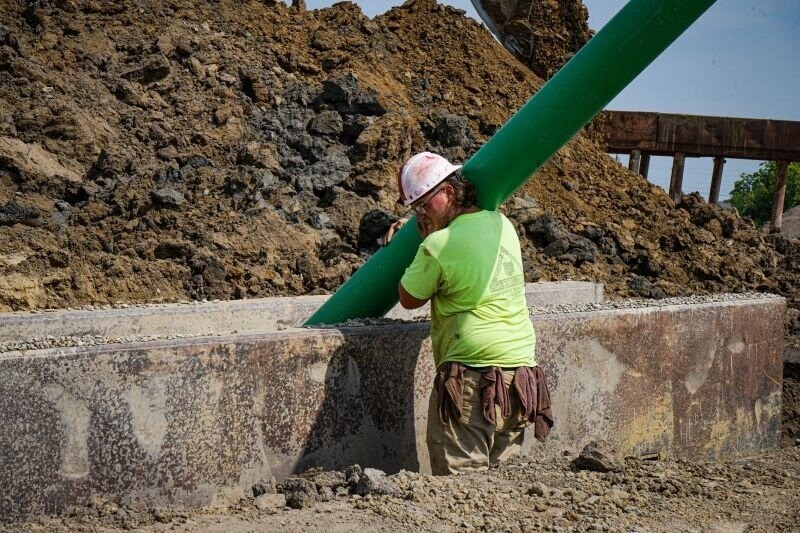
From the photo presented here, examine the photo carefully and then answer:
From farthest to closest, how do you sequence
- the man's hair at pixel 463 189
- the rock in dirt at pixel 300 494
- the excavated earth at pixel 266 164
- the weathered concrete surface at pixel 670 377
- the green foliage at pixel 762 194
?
the green foliage at pixel 762 194 < the excavated earth at pixel 266 164 < the weathered concrete surface at pixel 670 377 < the man's hair at pixel 463 189 < the rock in dirt at pixel 300 494

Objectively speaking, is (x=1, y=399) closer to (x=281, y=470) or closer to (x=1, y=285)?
(x=281, y=470)

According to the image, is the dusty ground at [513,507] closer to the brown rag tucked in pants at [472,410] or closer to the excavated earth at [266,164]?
the brown rag tucked in pants at [472,410]

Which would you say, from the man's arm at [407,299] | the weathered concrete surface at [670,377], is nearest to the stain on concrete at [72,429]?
the man's arm at [407,299]

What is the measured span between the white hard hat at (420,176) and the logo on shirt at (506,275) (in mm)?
428

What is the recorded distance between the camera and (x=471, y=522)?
11.8ft

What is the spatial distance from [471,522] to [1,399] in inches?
70.2

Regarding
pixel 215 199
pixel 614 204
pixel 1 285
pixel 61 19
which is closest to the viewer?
pixel 1 285

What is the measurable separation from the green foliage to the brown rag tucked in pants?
127 feet

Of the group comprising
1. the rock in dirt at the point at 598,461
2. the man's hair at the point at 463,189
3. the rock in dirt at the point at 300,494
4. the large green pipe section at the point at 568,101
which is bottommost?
the rock in dirt at the point at 300,494

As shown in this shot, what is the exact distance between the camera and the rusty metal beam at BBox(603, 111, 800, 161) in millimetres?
13969

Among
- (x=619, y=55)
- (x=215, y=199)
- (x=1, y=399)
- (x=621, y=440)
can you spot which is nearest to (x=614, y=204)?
(x=215, y=199)

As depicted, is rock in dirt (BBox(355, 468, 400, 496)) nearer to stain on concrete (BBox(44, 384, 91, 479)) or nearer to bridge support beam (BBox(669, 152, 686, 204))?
stain on concrete (BBox(44, 384, 91, 479))

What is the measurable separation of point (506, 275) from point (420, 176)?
590 millimetres

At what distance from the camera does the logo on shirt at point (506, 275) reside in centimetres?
432
